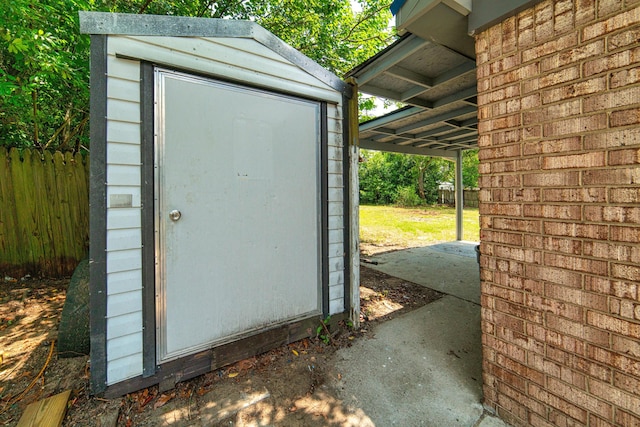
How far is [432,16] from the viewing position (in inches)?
66.7

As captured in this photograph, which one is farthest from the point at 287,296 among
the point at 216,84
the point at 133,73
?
the point at 133,73

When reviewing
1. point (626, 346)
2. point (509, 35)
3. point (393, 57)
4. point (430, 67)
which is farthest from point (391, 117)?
point (626, 346)

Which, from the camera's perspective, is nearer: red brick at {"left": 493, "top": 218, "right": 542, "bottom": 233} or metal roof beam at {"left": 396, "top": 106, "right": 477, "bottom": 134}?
red brick at {"left": 493, "top": 218, "right": 542, "bottom": 233}

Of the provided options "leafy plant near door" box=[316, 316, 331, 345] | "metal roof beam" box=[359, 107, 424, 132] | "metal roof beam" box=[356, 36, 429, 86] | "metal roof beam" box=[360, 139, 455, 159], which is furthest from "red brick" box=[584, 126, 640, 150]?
"metal roof beam" box=[360, 139, 455, 159]

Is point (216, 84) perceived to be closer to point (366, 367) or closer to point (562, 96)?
point (562, 96)

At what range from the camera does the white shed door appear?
1828 mm

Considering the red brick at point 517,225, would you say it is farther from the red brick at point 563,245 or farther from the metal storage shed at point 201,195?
the metal storage shed at point 201,195

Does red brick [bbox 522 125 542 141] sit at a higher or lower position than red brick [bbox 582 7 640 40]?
lower

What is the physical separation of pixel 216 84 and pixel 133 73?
498mm

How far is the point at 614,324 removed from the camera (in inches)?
47.7

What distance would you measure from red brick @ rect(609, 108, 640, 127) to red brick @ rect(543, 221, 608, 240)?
45cm

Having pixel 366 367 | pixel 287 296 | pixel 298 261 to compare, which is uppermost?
pixel 298 261

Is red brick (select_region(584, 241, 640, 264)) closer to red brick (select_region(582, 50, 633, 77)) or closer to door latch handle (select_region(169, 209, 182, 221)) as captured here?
red brick (select_region(582, 50, 633, 77))

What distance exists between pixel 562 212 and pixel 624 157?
0.32 metres
